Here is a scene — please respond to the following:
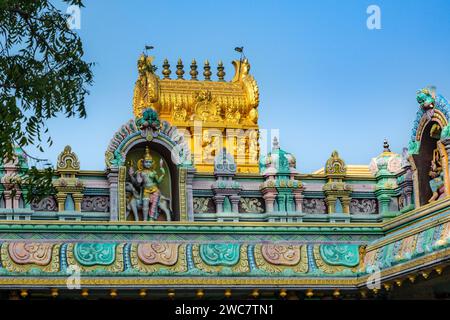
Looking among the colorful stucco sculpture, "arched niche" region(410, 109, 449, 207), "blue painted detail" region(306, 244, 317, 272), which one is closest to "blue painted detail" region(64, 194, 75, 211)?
the colorful stucco sculpture

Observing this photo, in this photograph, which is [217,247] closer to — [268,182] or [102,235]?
[102,235]

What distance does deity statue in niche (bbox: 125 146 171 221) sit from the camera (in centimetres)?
2784

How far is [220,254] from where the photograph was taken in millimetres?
23047

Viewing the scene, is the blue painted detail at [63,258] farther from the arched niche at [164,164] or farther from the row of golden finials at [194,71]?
the row of golden finials at [194,71]

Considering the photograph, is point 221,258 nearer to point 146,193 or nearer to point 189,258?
point 189,258

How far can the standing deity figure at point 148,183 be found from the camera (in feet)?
91.3

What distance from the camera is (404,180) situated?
93.5 feet

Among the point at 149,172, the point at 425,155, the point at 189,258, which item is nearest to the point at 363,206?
the point at 425,155

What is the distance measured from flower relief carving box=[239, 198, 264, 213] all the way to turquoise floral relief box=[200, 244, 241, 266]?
5.80m

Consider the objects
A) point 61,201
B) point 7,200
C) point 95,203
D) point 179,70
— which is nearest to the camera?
point 7,200

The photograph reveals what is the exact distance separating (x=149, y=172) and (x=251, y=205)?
252 cm

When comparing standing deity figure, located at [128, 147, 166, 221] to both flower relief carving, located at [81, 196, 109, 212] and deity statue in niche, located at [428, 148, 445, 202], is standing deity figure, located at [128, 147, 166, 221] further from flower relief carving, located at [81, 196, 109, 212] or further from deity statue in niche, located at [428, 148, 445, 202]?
deity statue in niche, located at [428, 148, 445, 202]
